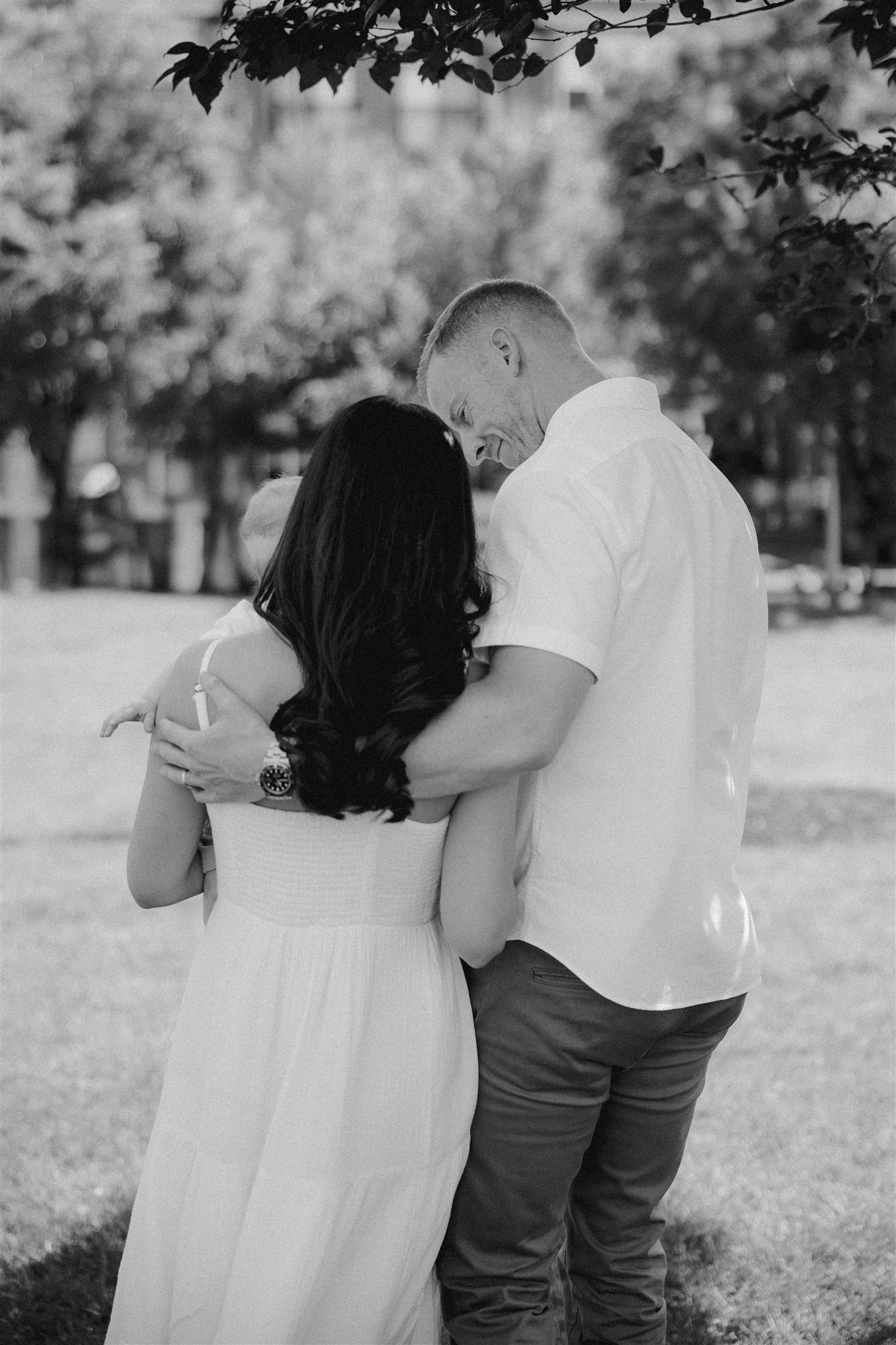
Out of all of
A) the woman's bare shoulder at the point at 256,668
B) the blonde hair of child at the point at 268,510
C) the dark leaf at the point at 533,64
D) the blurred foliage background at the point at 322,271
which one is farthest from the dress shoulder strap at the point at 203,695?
the blurred foliage background at the point at 322,271

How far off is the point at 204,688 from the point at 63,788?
926 cm

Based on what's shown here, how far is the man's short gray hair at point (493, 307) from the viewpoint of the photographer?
2875 mm

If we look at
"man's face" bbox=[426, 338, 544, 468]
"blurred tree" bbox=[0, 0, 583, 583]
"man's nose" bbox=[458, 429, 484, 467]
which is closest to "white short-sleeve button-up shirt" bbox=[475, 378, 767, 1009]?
"man's face" bbox=[426, 338, 544, 468]

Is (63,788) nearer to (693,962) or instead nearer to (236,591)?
(693,962)

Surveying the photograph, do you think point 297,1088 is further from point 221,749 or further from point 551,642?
point 551,642

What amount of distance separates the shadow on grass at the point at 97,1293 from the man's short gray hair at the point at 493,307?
8.31ft

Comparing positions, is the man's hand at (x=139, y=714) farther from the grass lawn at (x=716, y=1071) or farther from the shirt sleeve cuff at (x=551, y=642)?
the grass lawn at (x=716, y=1071)

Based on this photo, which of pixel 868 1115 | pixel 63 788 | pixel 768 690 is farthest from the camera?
pixel 768 690

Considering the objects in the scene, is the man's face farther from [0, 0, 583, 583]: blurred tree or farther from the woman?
[0, 0, 583, 583]: blurred tree

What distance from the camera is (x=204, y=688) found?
8.05 feet

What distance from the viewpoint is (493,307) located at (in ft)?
9.46

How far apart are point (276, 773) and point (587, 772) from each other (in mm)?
565

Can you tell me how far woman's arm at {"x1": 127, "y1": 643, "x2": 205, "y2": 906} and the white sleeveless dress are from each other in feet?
0.19

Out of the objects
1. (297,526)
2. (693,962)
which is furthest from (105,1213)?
(297,526)
